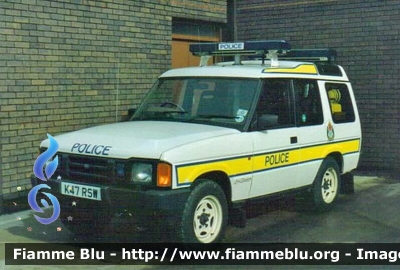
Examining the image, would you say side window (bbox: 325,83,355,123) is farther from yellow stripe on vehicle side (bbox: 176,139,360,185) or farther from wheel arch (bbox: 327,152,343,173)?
wheel arch (bbox: 327,152,343,173)

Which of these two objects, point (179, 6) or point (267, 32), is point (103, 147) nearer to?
point (179, 6)

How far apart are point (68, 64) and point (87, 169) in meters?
2.86

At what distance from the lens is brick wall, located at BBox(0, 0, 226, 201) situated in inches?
297

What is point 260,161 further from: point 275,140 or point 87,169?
point 87,169

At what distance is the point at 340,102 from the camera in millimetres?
8227

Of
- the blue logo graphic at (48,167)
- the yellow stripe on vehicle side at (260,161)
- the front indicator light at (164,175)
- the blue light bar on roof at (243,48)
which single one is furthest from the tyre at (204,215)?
the blue light bar on roof at (243,48)

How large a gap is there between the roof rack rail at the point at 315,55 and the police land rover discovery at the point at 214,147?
2cm

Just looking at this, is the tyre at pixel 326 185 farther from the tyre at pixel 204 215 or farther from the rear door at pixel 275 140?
the tyre at pixel 204 215

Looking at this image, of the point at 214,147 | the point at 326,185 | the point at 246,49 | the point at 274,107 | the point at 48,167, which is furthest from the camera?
the point at 326,185

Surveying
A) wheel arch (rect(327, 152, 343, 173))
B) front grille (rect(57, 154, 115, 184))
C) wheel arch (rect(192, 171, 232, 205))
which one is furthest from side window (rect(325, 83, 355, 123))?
front grille (rect(57, 154, 115, 184))

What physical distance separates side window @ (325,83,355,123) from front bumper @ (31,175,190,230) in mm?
3101

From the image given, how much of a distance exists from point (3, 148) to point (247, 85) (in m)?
3.02

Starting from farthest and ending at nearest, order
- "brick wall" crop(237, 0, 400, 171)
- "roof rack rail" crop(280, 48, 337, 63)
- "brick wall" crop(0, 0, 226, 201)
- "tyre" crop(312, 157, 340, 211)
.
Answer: "brick wall" crop(237, 0, 400, 171) < "roof rack rail" crop(280, 48, 337, 63) < "tyre" crop(312, 157, 340, 211) < "brick wall" crop(0, 0, 226, 201)

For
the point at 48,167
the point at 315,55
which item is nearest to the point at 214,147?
the point at 48,167
